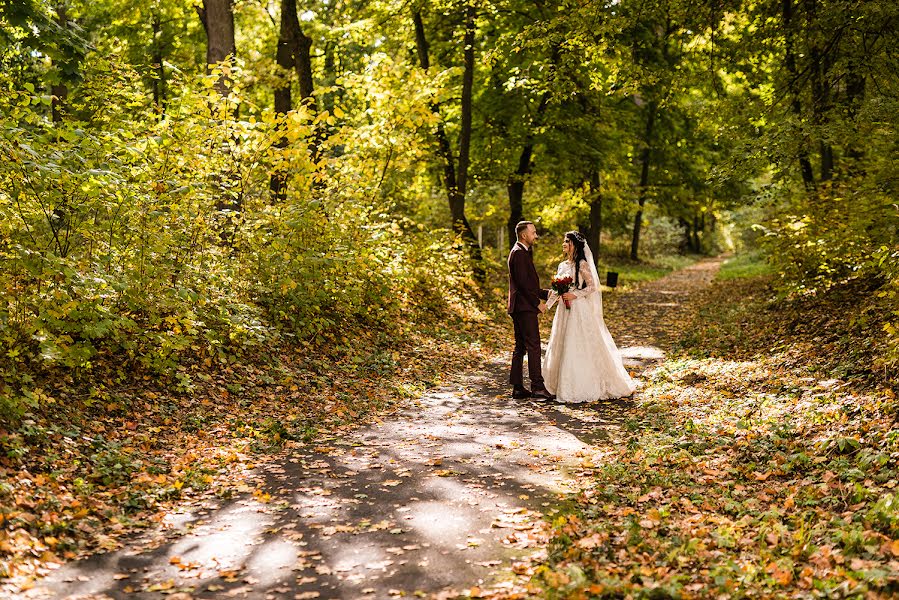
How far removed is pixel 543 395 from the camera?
10352 mm

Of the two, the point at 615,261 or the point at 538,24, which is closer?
the point at 538,24

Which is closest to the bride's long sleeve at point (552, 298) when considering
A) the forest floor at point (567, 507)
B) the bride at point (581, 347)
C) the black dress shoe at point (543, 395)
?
the bride at point (581, 347)

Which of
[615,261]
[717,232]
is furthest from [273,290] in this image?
[717,232]

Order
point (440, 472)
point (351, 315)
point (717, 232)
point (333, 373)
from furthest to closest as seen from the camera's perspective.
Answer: point (717, 232), point (351, 315), point (333, 373), point (440, 472)

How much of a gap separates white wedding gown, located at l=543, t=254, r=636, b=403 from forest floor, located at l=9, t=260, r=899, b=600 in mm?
454

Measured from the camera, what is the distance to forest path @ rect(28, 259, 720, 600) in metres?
4.55

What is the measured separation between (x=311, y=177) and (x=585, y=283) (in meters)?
4.98

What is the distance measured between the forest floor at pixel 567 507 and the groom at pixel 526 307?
27.4 inches

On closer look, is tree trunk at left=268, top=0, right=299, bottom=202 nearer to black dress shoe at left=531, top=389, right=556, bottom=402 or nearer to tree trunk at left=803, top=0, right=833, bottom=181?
black dress shoe at left=531, top=389, right=556, bottom=402

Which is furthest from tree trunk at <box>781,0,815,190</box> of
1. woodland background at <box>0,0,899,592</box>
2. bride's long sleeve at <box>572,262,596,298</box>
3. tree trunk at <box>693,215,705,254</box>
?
tree trunk at <box>693,215,705,254</box>

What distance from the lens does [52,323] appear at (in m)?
6.94

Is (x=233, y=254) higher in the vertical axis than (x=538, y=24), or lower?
lower

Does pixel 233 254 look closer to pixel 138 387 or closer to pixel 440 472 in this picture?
A: pixel 138 387

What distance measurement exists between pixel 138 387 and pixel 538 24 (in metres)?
10.4
